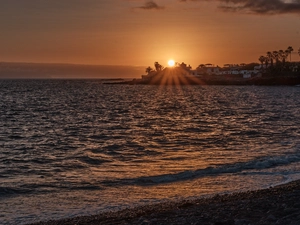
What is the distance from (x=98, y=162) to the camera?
65.1ft

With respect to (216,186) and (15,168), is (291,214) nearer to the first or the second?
(216,186)

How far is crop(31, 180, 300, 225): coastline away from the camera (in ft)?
31.1

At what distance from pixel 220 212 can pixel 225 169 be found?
7.57m

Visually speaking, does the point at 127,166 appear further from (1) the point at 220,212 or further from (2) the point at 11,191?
(1) the point at 220,212

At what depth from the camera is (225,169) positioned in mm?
17656

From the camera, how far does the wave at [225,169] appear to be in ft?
52.7

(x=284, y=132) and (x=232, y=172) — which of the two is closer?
(x=232, y=172)

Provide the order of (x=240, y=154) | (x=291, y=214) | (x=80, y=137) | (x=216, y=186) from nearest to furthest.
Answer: (x=291, y=214) → (x=216, y=186) → (x=240, y=154) → (x=80, y=137)

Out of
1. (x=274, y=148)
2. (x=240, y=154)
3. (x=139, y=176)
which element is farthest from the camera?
(x=274, y=148)

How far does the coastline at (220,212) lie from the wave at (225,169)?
3.33 meters

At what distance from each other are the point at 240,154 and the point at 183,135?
8.33 meters

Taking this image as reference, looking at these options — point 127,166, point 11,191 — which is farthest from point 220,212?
point 127,166

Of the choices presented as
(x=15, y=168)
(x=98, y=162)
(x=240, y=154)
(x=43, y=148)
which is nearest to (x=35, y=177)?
(x=15, y=168)

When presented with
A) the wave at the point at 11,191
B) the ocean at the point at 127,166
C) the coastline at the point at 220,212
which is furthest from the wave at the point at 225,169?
the wave at the point at 11,191
